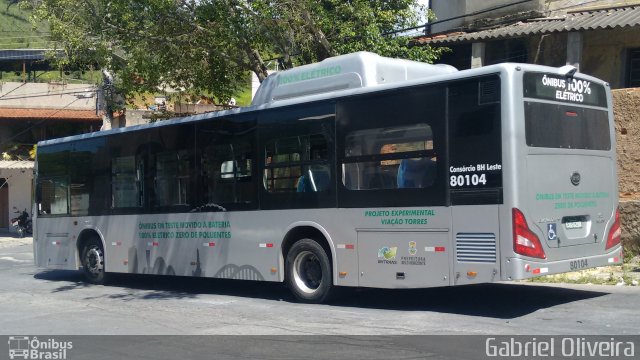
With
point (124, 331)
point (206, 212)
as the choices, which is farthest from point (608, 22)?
point (124, 331)

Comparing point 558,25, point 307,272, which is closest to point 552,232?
point 307,272

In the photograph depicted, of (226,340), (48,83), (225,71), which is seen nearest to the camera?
(226,340)

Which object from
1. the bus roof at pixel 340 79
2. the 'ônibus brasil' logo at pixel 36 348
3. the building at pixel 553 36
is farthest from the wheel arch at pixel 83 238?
the building at pixel 553 36

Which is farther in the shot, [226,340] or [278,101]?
[278,101]

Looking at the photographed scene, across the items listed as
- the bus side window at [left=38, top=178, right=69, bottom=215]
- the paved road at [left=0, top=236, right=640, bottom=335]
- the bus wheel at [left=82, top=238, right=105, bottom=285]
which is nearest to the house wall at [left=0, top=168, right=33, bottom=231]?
the bus side window at [left=38, top=178, right=69, bottom=215]

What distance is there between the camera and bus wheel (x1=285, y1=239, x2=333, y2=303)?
11414 millimetres

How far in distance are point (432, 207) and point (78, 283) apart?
9.86 m

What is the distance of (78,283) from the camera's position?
16516 millimetres

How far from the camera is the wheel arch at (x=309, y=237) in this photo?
36.7ft

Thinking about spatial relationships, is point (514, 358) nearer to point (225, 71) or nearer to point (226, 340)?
point (226, 340)

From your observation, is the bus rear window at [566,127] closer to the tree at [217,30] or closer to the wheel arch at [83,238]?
the tree at [217,30]

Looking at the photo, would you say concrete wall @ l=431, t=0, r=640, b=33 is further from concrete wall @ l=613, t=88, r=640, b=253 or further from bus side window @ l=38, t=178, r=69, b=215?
bus side window @ l=38, t=178, r=69, b=215

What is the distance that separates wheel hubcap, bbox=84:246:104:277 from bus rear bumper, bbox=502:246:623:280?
979 cm

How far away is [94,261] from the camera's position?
15969mm
